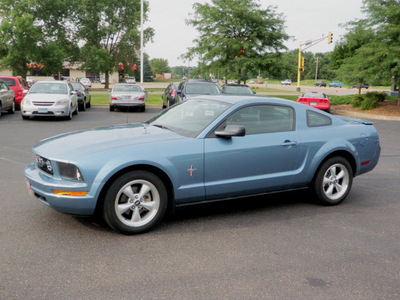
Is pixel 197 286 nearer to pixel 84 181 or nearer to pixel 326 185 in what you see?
pixel 84 181

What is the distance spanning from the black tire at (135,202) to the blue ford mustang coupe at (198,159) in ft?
0.03

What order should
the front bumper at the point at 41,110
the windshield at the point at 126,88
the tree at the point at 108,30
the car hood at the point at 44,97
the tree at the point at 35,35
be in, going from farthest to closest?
1. the tree at the point at 108,30
2. the tree at the point at 35,35
3. the windshield at the point at 126,88
4. the car hood at the point at 44,97
5. the front bumper at the point at 41,110

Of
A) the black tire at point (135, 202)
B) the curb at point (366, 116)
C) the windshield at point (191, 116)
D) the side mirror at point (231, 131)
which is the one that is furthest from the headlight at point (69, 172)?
the curb at point (366, 116)

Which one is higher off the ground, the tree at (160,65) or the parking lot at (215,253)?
the tree at (160,65)

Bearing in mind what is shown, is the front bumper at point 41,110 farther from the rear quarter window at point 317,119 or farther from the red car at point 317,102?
the red car at point 317,102

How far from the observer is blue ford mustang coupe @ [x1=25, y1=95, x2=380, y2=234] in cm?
421

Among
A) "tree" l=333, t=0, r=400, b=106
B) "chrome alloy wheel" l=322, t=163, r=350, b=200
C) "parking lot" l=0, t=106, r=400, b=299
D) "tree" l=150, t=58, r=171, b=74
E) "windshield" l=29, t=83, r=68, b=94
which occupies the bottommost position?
"parking lot" l=0, t=106, r=400, b=299

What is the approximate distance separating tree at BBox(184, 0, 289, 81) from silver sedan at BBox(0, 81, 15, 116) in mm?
13564

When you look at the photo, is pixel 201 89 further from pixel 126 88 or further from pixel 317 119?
pixel 317 119

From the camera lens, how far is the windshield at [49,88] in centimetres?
1633

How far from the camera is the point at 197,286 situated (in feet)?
10.8

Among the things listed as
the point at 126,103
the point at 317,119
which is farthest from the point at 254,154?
the point at 126,103

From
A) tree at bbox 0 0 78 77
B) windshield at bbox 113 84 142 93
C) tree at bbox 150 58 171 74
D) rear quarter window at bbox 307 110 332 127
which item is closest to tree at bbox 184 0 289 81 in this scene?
windshield at bbox 113 84 142 93

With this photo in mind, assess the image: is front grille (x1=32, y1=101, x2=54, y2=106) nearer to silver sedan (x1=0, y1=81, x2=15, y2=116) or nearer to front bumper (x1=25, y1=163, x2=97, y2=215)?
silver sedan (x1=0, y1=81, x2=15, y2=116)
